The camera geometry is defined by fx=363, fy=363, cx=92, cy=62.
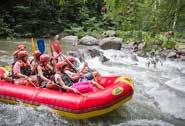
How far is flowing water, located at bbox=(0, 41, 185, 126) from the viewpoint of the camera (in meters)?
5.85

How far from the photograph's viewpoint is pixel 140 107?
6.96 meters

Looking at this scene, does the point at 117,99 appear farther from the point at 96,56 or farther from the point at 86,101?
the point at 96,56

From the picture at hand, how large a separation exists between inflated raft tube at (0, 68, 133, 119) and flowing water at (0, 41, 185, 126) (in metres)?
0.15

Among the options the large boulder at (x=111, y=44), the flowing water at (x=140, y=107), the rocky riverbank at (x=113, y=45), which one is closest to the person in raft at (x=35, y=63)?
the flowing water at (x=140, y=107)

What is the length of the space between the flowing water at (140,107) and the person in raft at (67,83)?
1.72ft

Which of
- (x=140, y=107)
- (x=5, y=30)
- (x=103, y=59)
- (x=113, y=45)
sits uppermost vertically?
(x=140, y=107)

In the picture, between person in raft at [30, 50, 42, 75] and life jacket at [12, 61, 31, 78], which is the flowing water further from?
person in raft at [30, 50, 42, 75]

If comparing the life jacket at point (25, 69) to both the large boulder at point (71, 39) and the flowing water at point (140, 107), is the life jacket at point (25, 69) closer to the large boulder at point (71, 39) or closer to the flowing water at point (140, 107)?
the flowing water at point (140, 107)

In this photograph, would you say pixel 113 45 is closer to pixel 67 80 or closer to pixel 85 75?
pixel 85 75

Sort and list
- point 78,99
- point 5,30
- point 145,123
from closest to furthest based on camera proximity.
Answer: point 78,99 → point 145,123 → point 5,30

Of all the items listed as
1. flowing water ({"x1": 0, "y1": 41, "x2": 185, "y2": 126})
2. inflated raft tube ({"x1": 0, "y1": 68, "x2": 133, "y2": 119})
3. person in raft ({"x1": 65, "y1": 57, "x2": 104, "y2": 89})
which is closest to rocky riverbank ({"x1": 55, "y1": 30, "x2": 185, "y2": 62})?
flowing water ({"x1": 0, "y1": 41, "x2": 185, "y2": 126})

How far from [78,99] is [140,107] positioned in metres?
1.74

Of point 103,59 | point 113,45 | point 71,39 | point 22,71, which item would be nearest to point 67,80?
point 22,71

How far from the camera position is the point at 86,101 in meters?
5.62
